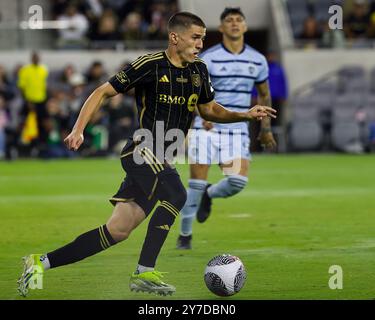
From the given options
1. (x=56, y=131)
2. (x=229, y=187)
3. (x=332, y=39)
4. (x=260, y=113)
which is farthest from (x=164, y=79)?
(x=332, y=39)

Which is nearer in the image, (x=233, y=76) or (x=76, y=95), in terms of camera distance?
(x=233, y=76)

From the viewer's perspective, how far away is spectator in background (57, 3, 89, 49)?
27.8 m

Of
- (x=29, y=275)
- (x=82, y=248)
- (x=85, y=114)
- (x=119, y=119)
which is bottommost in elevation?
(x=119, y=119)

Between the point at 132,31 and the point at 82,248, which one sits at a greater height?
the point at 132,31

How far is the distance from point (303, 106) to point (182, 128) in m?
18.8

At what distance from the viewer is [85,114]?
27.5 ft

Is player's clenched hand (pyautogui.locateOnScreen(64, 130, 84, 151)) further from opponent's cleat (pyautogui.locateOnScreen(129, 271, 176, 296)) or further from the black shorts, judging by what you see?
opponent's cleat (pyautogui.locateOnScreen(129, 271, 176, 296))

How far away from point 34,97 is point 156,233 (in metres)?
17.2

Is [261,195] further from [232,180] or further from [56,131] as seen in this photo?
[56,131]

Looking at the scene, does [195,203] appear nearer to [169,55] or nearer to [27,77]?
[169,55]

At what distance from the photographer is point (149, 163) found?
28.9ft

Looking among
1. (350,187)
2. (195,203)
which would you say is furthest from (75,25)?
(195,203)

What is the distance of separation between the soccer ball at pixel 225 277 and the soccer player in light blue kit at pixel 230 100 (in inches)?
119

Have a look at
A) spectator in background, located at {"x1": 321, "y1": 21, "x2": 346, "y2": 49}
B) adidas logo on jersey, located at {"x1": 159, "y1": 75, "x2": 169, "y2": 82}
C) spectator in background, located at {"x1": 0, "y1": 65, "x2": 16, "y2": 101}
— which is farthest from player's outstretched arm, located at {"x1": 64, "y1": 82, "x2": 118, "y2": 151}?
spectator in background, located at {"x1": 321, "y1": 21, "x2": 346, "y2": 49}
